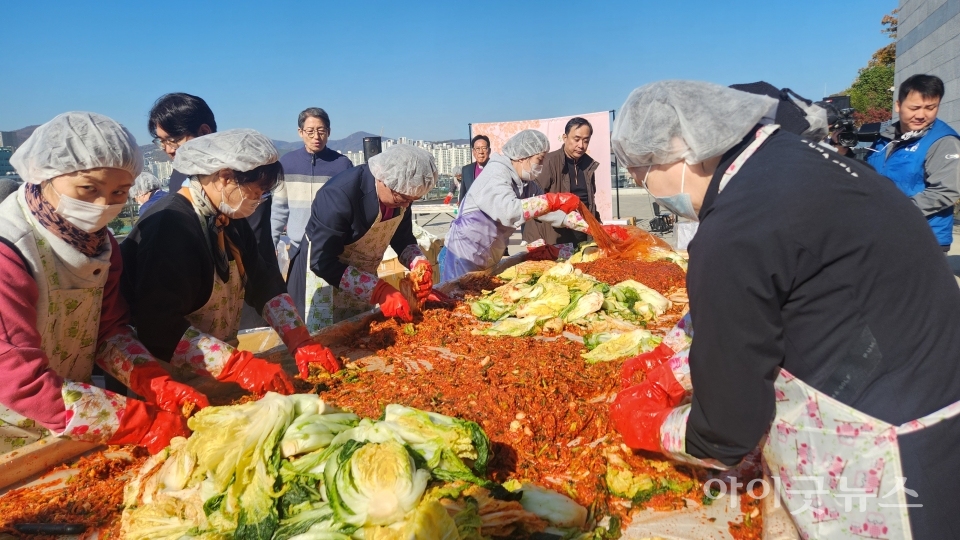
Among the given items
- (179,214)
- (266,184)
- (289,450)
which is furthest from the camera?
(266,184)

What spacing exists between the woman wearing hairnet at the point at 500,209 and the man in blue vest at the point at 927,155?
3354 mm

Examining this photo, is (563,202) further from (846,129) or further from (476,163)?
(476,163)

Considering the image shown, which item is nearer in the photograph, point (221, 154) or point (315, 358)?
point (221, 154)

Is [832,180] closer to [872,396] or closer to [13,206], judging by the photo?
[872,396]

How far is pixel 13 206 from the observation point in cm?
232

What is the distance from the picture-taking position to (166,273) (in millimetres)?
2799

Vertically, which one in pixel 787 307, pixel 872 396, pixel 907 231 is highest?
pixel 907 231

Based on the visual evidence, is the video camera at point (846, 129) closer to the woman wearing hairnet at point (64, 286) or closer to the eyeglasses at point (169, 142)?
the eyeglasses at point (169, 142)

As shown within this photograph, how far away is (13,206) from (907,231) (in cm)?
316

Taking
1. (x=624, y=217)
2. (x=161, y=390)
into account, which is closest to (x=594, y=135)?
(x=624, y=217)

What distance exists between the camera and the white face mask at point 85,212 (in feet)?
7.60

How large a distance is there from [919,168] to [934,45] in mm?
14278

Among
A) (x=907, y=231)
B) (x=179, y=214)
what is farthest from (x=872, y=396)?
(x=179, y=214)

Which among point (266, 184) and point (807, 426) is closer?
point (807, 426)
